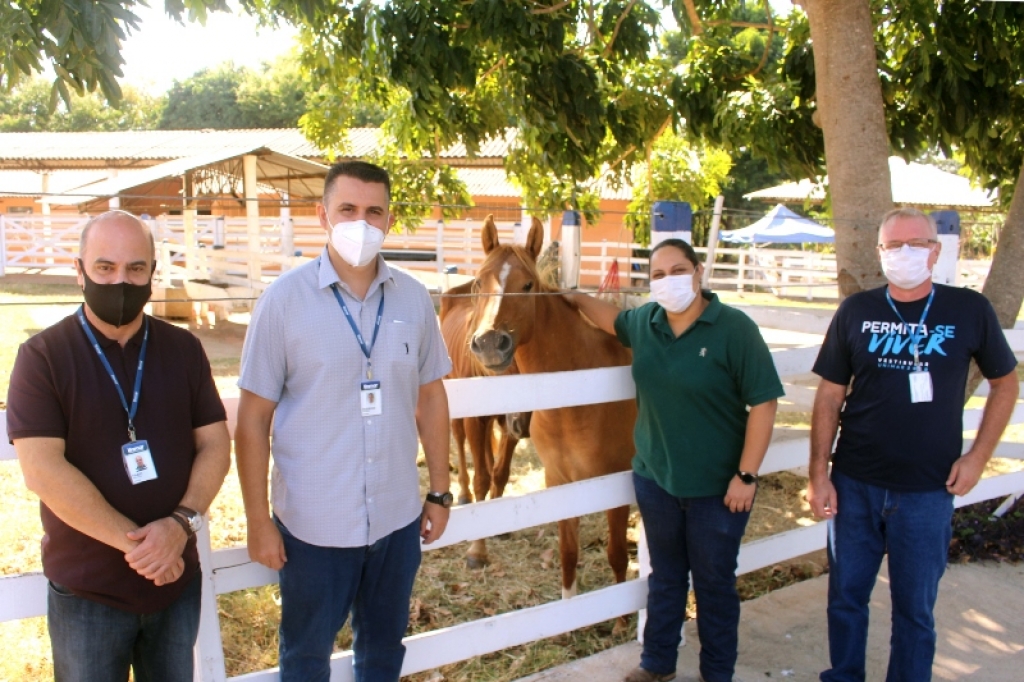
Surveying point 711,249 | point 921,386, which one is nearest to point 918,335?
point 921,386

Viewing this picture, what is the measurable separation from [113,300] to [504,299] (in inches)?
84.3

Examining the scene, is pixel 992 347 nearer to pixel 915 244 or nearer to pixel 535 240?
pixel 915 244

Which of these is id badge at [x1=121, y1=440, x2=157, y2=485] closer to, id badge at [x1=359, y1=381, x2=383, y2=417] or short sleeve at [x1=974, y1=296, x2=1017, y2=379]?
id badge at [x1=359, y1=381, x2=383, y2=417]

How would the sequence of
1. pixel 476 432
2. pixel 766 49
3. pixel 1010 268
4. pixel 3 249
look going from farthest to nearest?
pixel 3 249, pixel 766 49, pixel 476 432, pixel 1010 268

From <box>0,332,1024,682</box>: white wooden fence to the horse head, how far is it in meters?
0.54

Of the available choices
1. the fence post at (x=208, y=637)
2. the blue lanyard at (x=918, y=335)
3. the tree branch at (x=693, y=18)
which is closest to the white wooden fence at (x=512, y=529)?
the fence post at (x=208, y=637)

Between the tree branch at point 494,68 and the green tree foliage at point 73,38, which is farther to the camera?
the tree branch at point 494,68

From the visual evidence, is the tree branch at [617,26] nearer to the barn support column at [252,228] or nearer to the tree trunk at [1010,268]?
the tree trunk at [1010,268]

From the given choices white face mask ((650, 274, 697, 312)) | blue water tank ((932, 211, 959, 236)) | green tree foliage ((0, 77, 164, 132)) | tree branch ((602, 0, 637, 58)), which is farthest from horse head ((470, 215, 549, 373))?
green tree foliage ((0, 77, 164, 132))

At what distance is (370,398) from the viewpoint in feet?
7.52

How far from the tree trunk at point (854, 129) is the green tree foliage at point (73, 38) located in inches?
121

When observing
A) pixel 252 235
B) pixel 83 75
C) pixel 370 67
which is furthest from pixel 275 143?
pixel 83 75

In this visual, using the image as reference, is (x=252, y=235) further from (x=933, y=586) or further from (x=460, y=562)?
(x=933, y=586)

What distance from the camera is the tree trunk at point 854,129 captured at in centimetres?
417
